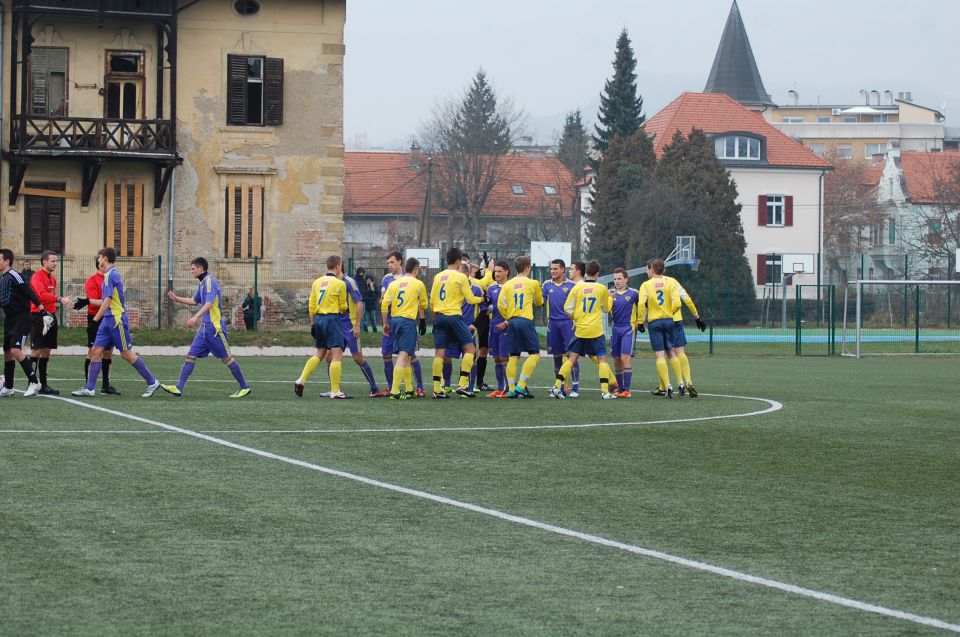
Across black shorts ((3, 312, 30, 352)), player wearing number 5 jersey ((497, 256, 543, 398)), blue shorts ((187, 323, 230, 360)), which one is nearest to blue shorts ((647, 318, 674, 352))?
player wearing number 5 jersey ((497, 256, 543, 398))

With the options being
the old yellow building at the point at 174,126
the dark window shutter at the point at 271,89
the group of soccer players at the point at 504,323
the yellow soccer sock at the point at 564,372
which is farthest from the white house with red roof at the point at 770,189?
the yellow soccer sock at the point at 564,372

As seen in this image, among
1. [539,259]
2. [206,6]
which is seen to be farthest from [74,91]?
[539,259]

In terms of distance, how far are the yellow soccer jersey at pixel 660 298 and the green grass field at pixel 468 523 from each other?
3188 millimetres

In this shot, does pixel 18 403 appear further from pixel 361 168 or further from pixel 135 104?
pixel 361 168

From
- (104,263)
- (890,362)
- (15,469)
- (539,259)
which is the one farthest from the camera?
(539,259)

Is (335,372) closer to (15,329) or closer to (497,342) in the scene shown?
(497,342)

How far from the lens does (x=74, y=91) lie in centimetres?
4025

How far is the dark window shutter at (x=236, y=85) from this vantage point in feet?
135

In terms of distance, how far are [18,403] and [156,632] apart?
1168 centimetres

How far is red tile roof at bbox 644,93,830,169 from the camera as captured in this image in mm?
78375

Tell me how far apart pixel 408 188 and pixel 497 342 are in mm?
69456

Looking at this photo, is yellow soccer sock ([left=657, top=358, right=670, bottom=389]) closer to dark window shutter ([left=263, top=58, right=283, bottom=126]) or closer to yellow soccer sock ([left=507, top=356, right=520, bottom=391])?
yellow soccer sock ([left=507, top=356, right=520, bottom=391])

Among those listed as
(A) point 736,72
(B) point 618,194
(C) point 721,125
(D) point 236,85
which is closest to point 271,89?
(D) point 236,85

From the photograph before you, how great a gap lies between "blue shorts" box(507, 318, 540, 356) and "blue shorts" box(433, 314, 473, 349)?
0.62 meters
